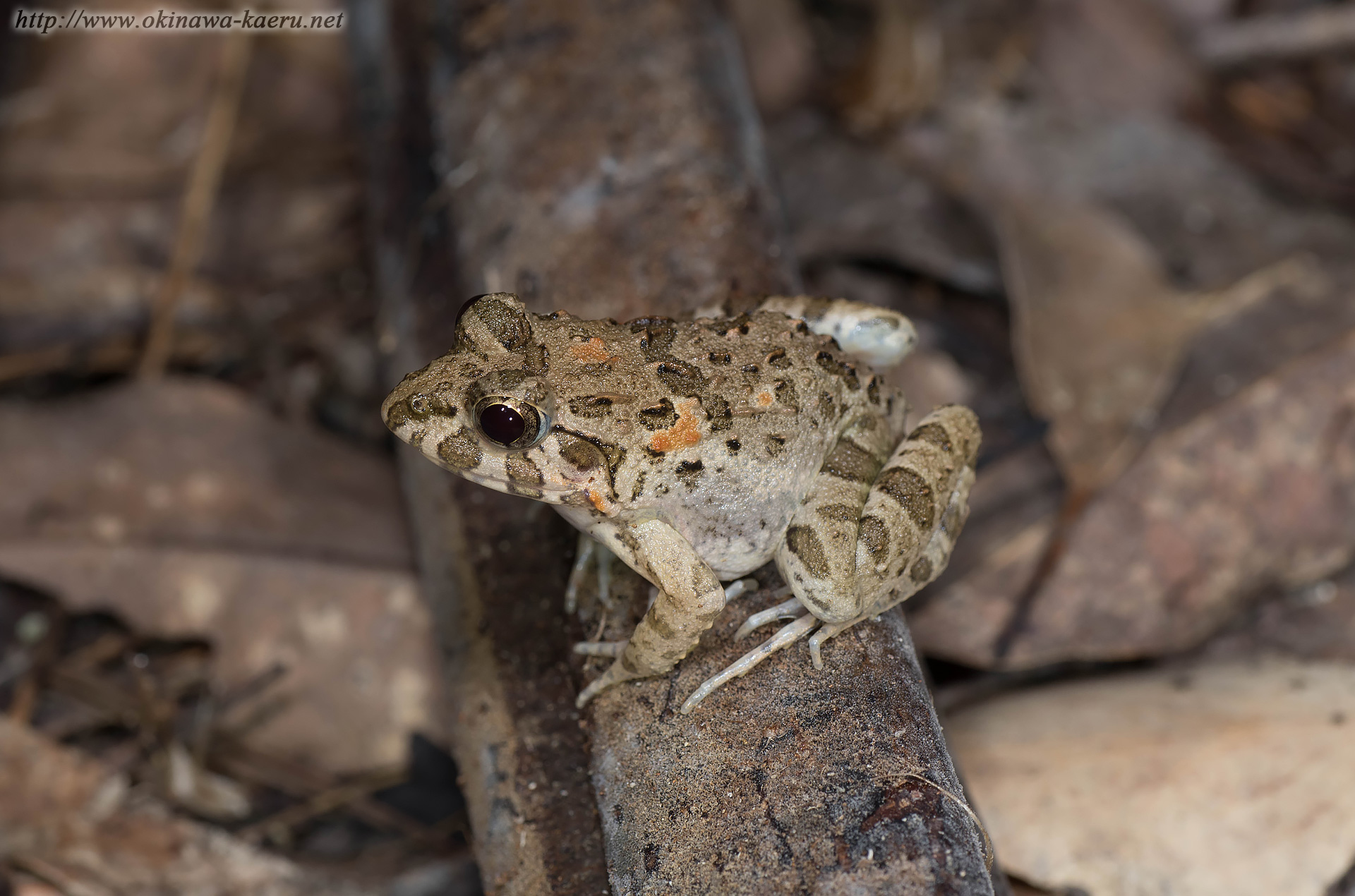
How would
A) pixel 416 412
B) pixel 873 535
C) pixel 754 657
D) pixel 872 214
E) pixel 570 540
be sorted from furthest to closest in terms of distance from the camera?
pixel 872 214 < pixel 570 540 < pixel 873 535 < pixel 416 412 < pixel 754 657

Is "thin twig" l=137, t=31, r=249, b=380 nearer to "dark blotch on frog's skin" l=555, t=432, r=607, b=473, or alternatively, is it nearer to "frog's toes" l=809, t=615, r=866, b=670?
"dark blotch on frog's skin" l=555, t=432, r=607, b=473

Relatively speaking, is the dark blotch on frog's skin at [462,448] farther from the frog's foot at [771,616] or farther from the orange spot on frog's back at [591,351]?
the frog's foot at [771,616]

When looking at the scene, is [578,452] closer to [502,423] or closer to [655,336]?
[502,423]

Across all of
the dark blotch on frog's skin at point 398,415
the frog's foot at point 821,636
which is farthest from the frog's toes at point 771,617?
the dark blotch on frog's skin at point 398,415

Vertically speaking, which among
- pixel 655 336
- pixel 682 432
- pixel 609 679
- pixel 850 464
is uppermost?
pixel 655 336

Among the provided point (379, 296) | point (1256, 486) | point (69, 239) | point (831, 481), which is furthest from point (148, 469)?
point (1256, 486)

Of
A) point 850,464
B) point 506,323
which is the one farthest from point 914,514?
point 506,323
